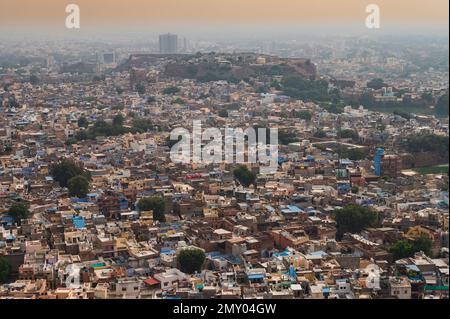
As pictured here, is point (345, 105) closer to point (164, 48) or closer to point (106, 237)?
point (164, 48)

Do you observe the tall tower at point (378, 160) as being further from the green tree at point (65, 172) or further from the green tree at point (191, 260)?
the green tree at point (191, 260)

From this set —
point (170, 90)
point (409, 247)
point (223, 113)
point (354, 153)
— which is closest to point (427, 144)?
point (354, 153)

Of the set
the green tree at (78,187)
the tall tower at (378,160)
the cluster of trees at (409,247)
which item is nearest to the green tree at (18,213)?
the green tree at (78,187)

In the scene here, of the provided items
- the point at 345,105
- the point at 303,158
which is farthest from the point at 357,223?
the point at 345,105

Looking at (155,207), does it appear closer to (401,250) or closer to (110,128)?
(401,250)

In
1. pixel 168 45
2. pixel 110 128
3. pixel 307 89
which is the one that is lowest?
pixel 110 128

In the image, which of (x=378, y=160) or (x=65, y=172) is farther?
(x=378, y=160)
